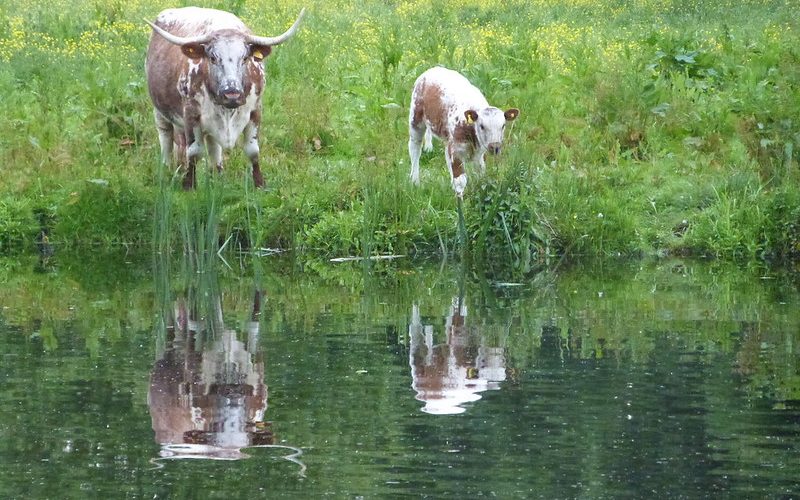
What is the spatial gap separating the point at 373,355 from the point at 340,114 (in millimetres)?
10190

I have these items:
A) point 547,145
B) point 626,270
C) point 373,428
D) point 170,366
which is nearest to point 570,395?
point 373,428

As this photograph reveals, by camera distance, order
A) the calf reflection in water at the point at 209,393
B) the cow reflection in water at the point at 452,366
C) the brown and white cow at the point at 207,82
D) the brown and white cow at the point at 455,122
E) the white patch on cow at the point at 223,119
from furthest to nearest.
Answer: the brown and white cow at the point at 455,122 < the white patch on cow at the point at 223,119 < the brown and white cow at the point at 207,82 < the cow reflection in water at the point at 452,366 < the calf reflection in water at the point at 209,393

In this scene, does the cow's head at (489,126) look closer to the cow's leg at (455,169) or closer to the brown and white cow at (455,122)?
the brown and white cow at (455,122)

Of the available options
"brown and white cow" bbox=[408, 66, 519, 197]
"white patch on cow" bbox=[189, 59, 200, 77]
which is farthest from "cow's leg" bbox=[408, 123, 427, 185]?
"white patch on cow" bbox=[189, 59, 200, 77]

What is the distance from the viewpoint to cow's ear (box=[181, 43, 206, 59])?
16.3m

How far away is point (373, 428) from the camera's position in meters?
8.31

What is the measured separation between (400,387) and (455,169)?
7.93m

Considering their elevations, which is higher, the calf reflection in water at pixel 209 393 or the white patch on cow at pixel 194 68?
the white patch on cow at pixel 194 68

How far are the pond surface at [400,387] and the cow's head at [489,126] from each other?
7.46 ft

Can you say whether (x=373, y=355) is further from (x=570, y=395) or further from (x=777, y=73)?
(x=777, y=73)

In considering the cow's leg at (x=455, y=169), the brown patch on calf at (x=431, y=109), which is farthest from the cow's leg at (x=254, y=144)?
the cow's leg at (x=455, y=169)

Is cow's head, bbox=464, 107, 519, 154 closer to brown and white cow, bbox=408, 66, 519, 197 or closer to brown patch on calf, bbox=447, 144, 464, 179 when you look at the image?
brown and white cow, bbox=408, 66, 519, 197

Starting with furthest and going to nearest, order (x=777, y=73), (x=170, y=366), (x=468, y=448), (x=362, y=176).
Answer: (x=777, y=73)
(x=362, y=176)
(x=170, y=366)
(x=468, y=448)

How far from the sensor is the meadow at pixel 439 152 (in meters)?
16.4
